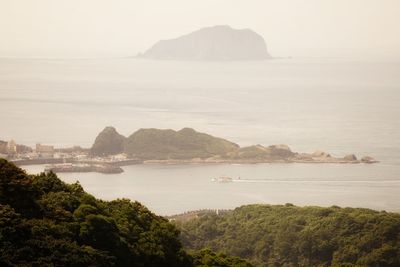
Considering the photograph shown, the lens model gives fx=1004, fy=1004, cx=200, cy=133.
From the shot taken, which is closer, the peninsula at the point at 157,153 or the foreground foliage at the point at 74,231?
the foreground foliage at the point at 74,231

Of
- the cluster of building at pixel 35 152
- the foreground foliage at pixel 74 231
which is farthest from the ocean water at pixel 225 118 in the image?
the foreground foliage at pixel 74 231

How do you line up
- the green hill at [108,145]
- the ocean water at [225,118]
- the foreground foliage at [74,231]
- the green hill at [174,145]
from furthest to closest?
the green hill at [174,145] < the green hill at [108,145] < the ocean water at [225,118] < the foreground foliage at [74,231]

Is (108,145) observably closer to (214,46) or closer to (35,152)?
(35,152)

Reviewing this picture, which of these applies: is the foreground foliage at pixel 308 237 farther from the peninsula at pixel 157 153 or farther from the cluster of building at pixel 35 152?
the cluster of building at pixel 35 152

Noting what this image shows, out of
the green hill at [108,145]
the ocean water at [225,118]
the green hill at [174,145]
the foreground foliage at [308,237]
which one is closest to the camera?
the foreground foliage at [308,237]

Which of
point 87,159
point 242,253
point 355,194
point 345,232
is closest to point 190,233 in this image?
point 242,253
